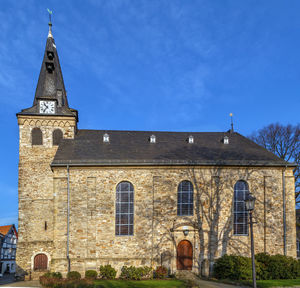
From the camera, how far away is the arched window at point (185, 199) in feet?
70.1

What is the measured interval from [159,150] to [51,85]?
12.2 m

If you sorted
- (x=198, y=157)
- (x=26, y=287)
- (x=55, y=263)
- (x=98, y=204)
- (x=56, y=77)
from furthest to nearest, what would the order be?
(x=56, y=77) < (x=198, y=157) < (x=98, y=204) < (x=55, y=263) < (x=26, y=287)

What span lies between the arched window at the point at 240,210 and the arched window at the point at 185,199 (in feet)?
11.2

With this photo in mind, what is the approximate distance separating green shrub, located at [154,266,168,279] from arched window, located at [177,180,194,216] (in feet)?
13.0

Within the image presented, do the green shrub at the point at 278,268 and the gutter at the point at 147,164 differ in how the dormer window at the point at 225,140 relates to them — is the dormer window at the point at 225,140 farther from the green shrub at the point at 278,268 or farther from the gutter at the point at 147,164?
the green shrub at the point at 278,268

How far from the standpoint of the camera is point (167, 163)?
21500 mm

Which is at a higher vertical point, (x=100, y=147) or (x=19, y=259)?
(x=100, y=147)

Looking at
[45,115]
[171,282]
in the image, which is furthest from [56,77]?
[171,282]

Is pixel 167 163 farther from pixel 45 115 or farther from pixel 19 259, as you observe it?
pixel 19 259

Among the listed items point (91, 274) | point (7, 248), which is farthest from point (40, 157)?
point (7, 248)

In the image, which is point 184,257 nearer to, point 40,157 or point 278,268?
point 278,268

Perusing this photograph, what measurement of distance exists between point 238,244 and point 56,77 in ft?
71.6

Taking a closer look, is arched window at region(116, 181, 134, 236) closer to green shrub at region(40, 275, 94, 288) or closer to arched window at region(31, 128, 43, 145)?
green shrub at region(40, 275, 94, 288)

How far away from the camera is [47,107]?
2569 centimetres
